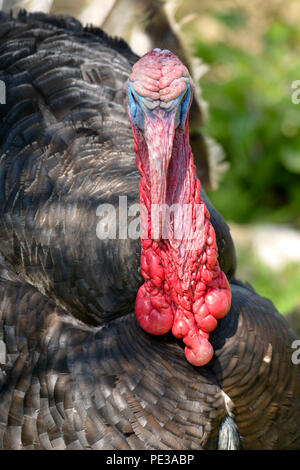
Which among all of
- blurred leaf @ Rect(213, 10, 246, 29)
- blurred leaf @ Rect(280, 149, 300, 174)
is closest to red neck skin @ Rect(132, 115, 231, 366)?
blurred leaf @ Rect(280, 149, 300, 174)

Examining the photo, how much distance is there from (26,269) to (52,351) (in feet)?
1.13

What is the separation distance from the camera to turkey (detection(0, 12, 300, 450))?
2.16 metres

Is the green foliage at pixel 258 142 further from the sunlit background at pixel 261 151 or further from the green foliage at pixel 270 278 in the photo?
the green foliage at pixel 270 278

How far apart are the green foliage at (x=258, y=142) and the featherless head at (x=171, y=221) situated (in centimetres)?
295

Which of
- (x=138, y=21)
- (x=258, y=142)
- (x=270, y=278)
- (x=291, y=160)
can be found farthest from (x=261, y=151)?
(x=138, y=21)

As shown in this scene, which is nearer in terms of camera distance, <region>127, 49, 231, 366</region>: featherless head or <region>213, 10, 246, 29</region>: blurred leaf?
<region>127, 49, 231, 366</region>: featherless head

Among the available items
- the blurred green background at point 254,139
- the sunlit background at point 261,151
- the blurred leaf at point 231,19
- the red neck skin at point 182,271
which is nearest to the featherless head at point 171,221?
the red neck skin at point 182,271

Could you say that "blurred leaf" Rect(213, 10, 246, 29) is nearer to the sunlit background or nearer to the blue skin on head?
the sunlit background

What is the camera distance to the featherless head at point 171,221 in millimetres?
2000

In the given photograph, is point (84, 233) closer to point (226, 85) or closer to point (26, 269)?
point (26, 269)

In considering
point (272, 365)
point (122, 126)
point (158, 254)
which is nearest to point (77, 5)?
point (122, 126)

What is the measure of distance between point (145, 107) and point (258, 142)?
3428 mm

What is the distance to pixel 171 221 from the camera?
2.15m

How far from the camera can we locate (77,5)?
3.62m
